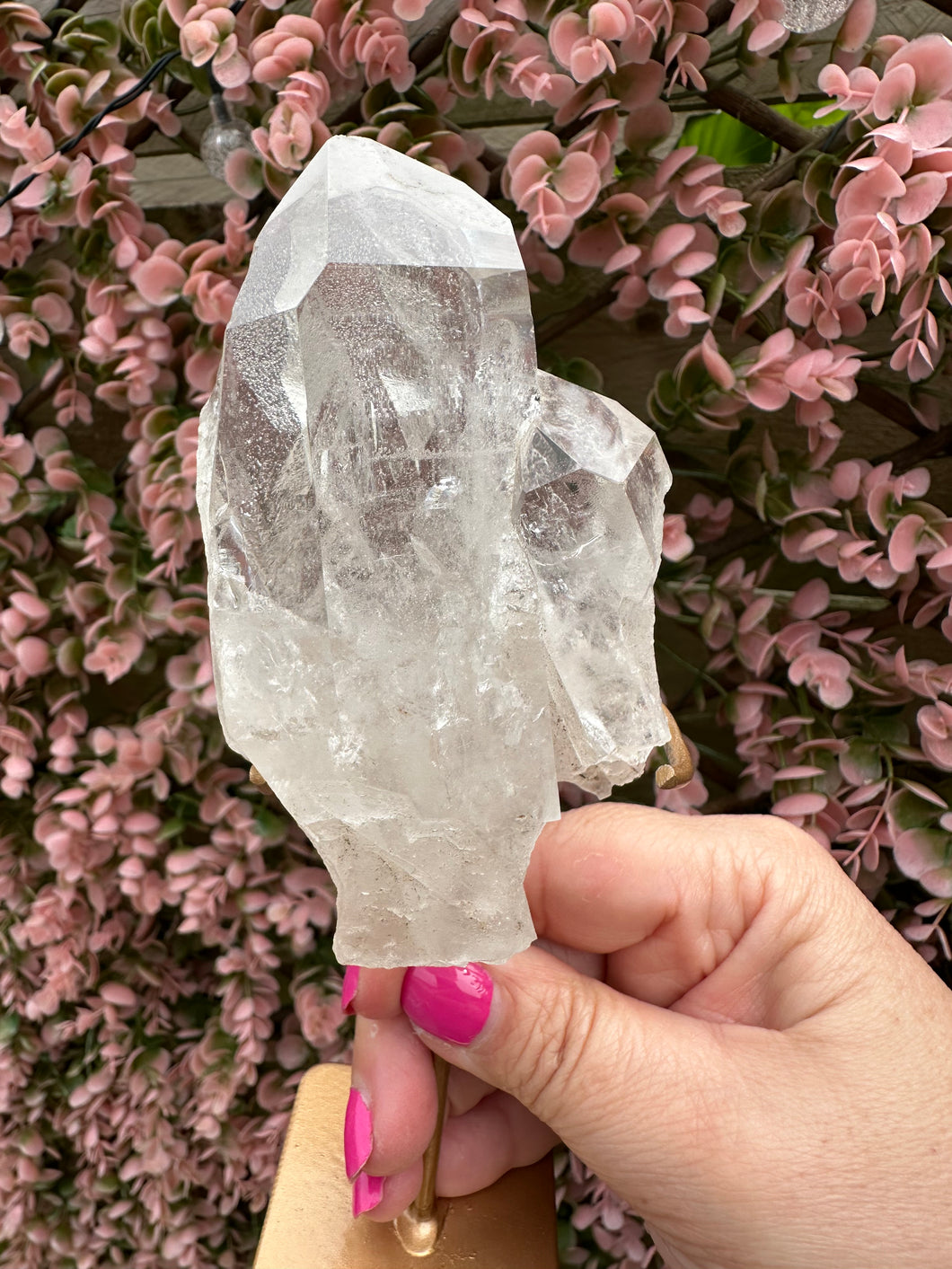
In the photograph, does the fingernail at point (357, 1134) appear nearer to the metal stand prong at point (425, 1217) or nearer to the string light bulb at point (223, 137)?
the metal stand prong at point (425, 1217)

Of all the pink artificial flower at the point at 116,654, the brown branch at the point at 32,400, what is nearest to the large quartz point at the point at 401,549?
the pink artificial flower at the point at 116,654

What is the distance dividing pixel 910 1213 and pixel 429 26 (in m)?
1.13

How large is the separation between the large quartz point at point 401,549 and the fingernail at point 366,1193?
1.17 ft

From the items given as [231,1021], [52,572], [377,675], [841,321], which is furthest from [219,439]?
[231,1021]

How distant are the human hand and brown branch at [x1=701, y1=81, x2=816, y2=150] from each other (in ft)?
2.20

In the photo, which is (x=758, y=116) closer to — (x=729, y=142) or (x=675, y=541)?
(x=729, y=142)

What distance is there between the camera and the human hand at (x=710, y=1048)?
664mm

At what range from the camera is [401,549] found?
1.78ft

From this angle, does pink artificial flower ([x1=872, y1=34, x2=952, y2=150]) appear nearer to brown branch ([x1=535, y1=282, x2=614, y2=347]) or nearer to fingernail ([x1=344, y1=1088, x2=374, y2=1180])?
brown branch ([x1=535, y1=282, x2=614, y2=347])

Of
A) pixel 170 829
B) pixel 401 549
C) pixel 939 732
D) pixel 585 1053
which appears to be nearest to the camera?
pixel 401 549

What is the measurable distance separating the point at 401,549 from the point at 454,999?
1.17 ft

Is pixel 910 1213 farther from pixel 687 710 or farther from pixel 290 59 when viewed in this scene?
pixel 290 59

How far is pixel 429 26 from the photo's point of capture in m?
1.03

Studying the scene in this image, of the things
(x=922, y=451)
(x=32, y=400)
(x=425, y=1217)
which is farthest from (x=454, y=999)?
(x=32, y=400)
